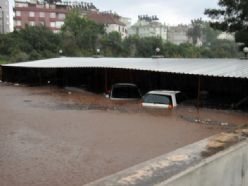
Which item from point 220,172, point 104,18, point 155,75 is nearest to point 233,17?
point 155,75

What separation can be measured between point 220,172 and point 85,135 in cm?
793

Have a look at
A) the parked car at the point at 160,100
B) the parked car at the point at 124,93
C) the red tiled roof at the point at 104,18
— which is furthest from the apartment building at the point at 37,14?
the parked car at the point at 160,100

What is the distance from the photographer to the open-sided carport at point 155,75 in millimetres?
19705

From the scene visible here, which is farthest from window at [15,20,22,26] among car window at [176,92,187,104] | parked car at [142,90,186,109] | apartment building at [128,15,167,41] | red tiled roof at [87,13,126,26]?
parked car at [142,90,186,109]

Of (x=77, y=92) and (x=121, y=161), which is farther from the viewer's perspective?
(x=77, y=92)

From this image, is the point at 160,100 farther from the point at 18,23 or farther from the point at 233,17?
the point at 18,23

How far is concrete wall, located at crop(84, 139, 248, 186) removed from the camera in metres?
4.84

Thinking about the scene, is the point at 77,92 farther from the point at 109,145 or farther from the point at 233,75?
the point at 109,145

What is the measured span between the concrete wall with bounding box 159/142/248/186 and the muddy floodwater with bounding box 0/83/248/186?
327 centimetres

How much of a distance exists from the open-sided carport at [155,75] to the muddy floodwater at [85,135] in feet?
6.42

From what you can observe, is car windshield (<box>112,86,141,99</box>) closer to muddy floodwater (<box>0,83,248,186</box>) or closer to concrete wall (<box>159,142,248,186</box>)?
muddy floodwater (<box>0,83,248,186</box>)

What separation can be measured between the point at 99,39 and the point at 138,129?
2214 inches

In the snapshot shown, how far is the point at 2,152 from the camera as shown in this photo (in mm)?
10969

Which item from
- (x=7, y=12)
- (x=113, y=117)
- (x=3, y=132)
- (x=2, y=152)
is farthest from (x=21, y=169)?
(x=7, y=12)
